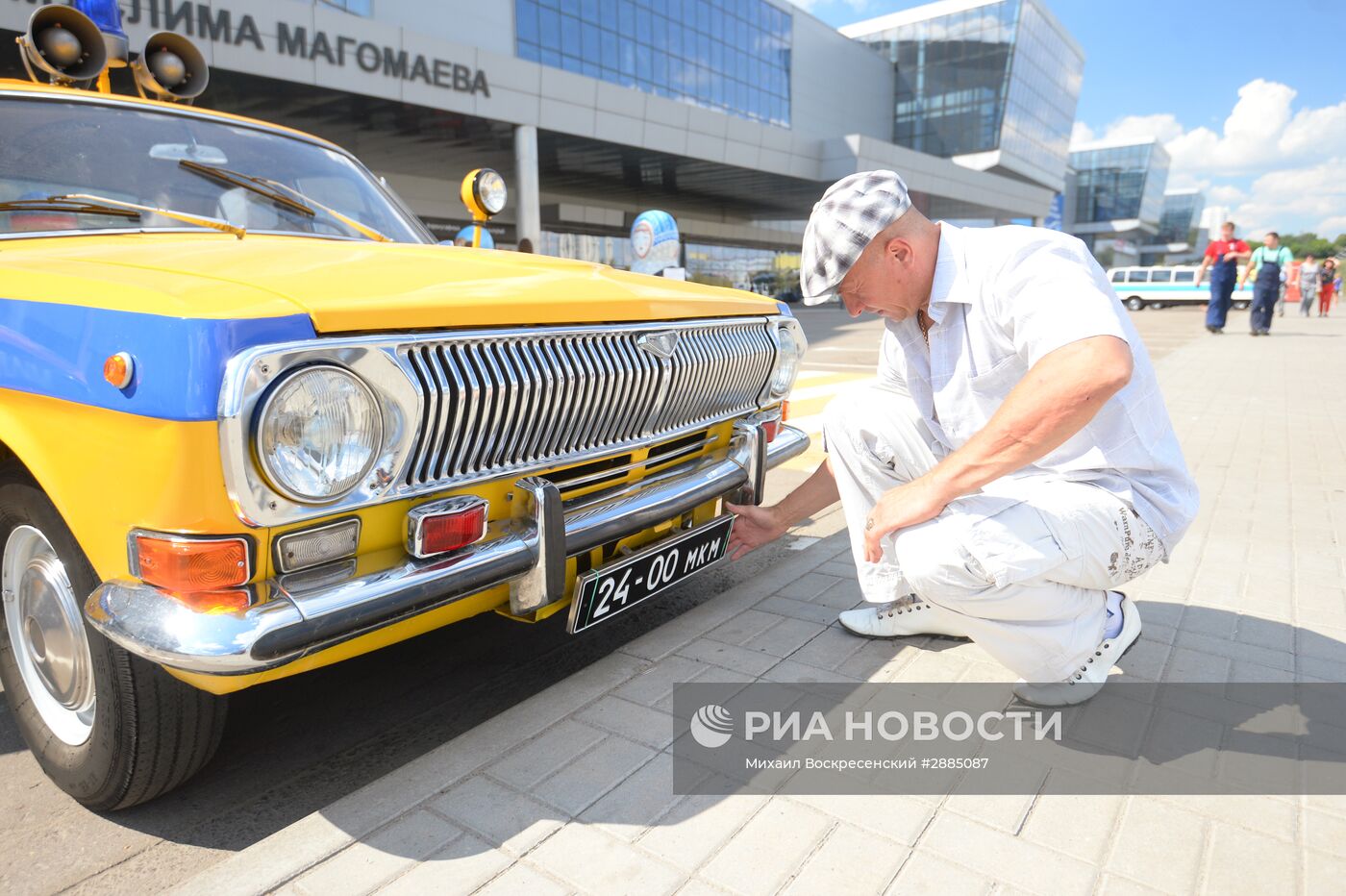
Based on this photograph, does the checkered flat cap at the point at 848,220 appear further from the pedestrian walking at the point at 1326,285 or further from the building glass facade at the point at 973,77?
the building glass facade at the point at 973,77

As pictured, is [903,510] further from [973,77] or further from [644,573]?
[973,77]

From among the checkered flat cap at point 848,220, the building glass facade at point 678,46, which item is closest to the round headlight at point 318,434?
the checkered flat cap at point 848,220

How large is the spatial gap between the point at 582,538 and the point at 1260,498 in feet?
14.3

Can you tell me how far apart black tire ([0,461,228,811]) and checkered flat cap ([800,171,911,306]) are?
5.87ft

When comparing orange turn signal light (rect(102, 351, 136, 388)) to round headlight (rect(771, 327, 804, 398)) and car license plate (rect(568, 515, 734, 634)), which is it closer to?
car license plate (rect(568, 515, 734, 634))

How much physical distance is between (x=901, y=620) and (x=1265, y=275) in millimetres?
16377

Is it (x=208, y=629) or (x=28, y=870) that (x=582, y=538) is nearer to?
(x=208, y=629)

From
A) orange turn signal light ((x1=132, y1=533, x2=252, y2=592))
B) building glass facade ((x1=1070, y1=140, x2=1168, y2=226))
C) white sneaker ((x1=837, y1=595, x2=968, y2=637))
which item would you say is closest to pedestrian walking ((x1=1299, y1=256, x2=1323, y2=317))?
white sneaker ((x1=837, y1=595, x2=968, y2=637))

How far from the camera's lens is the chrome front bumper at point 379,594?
159cm

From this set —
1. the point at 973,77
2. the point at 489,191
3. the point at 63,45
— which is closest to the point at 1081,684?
the point at 489,191

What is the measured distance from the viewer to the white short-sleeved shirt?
6.70ft

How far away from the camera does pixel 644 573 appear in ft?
8.15

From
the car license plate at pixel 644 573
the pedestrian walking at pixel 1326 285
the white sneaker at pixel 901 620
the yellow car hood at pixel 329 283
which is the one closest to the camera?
the yellow car hood at pixel 329 283

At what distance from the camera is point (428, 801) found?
6.46ft
